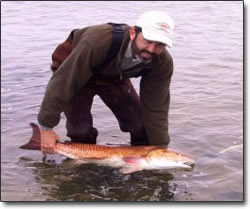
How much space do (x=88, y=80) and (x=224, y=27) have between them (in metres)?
9.88

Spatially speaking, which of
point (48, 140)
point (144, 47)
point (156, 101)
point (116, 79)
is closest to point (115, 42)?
point (144, 47)

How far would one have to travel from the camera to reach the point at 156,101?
19.3 feet

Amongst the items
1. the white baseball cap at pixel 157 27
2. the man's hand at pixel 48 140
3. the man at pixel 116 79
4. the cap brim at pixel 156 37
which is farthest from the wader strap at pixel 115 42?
the man's hand at pixel 48 140

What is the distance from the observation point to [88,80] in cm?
571

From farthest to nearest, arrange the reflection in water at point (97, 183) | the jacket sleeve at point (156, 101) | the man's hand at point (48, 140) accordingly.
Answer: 1. the jacket sleeve at point (156, 101)
2. the man's hand at point (48, 140)
3. the reflection in water at point (97, 183)

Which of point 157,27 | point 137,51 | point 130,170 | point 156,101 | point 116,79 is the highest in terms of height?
point 157,27

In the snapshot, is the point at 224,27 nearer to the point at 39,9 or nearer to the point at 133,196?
the point at 39,9

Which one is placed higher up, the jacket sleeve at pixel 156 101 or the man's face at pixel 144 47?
the man's face at pixel 144 47

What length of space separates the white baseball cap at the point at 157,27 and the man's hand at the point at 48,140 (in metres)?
1.47

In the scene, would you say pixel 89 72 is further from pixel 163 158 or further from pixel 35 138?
pixel 163 158

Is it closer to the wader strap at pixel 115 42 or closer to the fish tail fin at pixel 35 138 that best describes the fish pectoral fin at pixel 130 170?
the fish tail fin at pixel 35 138

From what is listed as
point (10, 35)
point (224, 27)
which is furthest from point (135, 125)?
point (224, 27)

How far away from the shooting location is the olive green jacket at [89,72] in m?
5.14

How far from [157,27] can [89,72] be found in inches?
33.4
